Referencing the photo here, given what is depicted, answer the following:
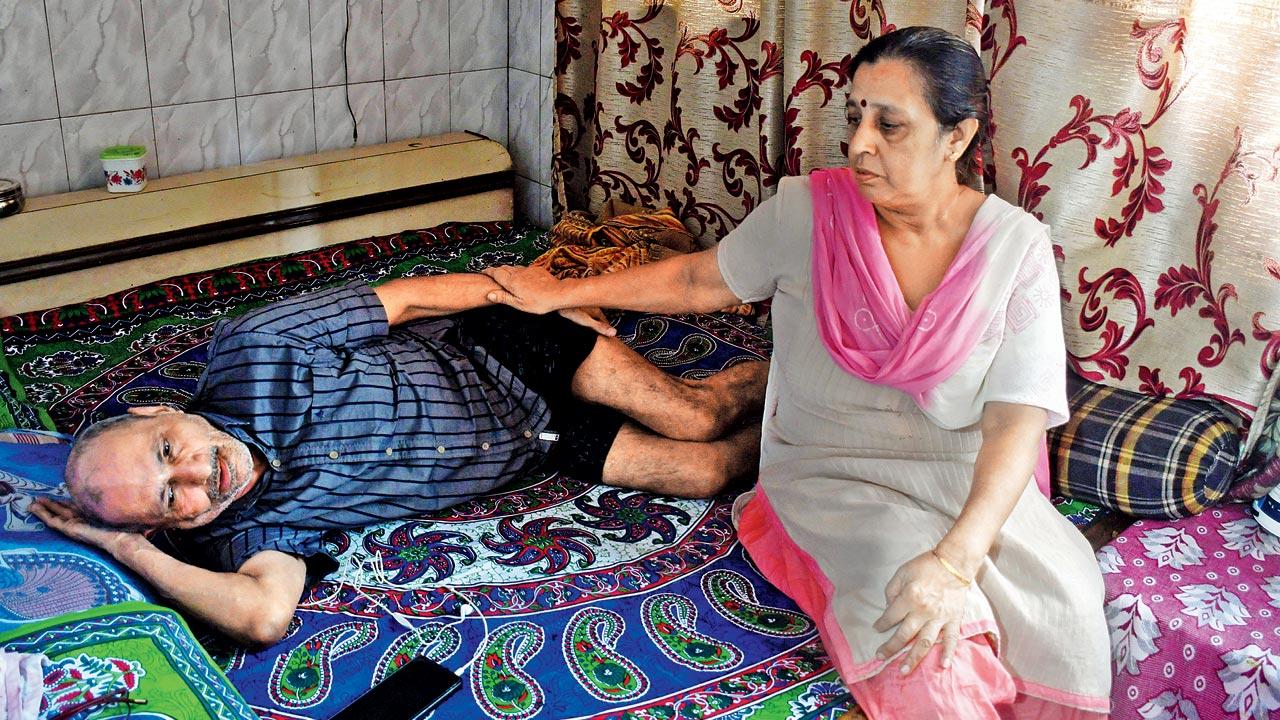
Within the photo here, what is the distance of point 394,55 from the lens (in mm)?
3484

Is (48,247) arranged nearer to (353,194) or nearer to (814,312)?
(353,194)

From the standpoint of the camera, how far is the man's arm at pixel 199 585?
1.71m

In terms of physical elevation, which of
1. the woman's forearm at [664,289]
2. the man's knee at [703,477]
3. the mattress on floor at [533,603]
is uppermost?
the woman's forearm at [664,289]

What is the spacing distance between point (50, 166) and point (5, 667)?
1992 mm

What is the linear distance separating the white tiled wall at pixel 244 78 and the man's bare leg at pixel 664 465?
168 cm

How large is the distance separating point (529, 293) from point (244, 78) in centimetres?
154

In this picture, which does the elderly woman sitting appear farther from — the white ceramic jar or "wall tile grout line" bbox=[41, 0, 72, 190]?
"wall tile grout line" bbox=[41, 0, 72, 190]

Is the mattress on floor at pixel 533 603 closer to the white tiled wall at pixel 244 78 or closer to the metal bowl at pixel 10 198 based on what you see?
the metal bowl at pixel 10 198

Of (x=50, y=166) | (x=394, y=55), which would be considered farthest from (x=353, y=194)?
(x=50, y=166)

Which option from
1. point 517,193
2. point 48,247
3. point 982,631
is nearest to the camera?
point 982,631

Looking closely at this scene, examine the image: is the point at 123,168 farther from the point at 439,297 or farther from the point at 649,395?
the point at 649,395

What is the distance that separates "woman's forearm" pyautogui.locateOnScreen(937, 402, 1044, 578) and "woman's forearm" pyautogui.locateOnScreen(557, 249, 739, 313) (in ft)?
1.82

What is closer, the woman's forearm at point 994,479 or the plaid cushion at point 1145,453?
the woman's forearm at point 994,479

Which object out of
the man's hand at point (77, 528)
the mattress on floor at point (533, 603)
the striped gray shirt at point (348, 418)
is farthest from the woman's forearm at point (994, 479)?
the man's hand at point (77, 528)
